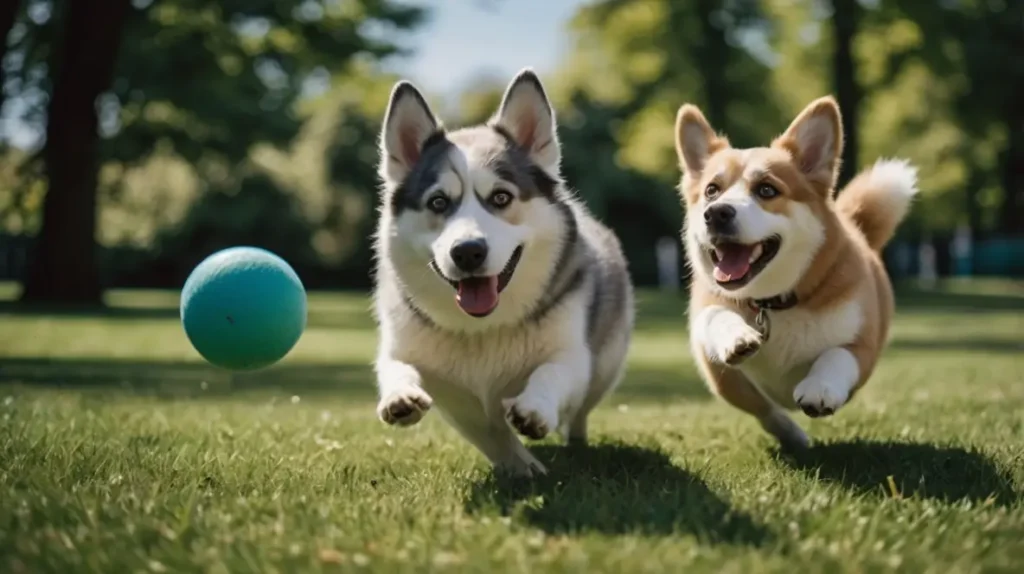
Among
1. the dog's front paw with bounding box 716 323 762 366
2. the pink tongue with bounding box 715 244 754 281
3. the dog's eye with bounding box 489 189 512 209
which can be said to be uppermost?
the dog's eye with bounding box 489 189 512 209

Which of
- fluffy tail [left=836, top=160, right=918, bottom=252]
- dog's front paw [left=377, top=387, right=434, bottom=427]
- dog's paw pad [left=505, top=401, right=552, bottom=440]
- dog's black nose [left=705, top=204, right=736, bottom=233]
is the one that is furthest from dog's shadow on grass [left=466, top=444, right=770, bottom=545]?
fluffy tail [left=836, top=160, right=918, bottom=252]

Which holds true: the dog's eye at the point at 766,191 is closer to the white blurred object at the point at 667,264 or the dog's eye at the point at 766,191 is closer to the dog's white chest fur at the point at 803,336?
the dog's white chest fur at the point at 803,336

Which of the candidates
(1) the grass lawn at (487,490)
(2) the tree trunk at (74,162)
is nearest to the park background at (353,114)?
(2) the tree trunk at (74,162)

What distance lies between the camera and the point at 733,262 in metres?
4.66

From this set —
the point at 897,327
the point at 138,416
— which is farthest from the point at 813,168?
the point at 897,327

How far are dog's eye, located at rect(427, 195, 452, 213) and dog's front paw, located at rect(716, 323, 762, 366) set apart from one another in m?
1.25

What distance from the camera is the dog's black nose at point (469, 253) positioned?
4035mm

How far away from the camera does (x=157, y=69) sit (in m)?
21.2

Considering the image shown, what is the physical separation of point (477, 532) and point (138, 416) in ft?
11.7

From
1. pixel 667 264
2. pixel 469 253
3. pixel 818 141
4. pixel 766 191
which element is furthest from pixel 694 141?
pixel 667 264

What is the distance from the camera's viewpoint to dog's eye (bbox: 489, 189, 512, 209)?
435cm

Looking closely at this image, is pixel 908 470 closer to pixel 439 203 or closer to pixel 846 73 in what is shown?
pixel 439 203

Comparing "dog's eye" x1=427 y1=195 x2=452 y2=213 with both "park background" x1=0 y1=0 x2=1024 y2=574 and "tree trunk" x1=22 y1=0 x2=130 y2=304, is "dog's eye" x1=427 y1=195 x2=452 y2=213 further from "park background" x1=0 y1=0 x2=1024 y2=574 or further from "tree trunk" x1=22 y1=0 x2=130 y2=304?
"tree trunk" x1=22 y1=0 x2=130 y2=304

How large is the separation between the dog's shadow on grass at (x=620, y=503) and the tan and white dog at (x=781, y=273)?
680 mm
